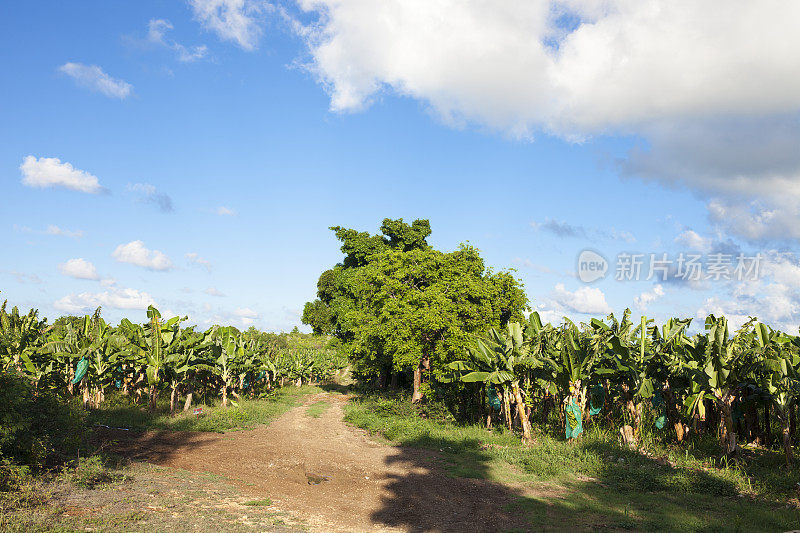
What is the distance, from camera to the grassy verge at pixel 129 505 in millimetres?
7723

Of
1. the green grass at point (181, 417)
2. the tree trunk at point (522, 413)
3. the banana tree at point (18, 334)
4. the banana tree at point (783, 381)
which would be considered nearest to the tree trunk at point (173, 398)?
the green grass at point (181, 417)

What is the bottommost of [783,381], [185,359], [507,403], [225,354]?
[507,403]

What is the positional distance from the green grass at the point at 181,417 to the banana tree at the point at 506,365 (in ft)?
32.7

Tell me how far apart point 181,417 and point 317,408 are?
8.60 metres

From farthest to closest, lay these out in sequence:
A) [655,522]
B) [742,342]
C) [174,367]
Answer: [174,367] < [742,342] < [655,522]

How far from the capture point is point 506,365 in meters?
16.8

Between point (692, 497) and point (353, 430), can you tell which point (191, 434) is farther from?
point (692, 497)

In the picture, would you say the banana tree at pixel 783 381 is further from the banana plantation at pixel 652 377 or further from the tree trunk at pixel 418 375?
the tree trunk at pixel 418 375

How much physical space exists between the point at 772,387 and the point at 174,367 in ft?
68.4

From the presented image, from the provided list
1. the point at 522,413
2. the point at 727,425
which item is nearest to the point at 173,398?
the point at 522,413

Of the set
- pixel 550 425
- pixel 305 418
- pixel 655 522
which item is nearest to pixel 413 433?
pixel 550 425

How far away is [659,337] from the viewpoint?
15.9 metres

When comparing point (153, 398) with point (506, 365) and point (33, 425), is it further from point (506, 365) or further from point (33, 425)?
point (506, 365)

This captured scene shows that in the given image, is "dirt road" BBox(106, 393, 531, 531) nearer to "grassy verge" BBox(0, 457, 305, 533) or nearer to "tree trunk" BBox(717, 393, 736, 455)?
"grassy verge" BBox(0, 457, 305, 533)
